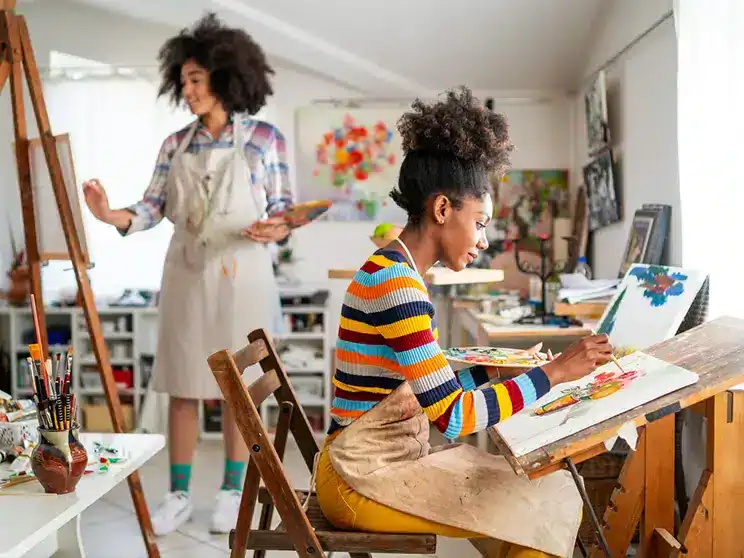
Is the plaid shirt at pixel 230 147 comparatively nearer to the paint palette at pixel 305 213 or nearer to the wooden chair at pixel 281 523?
the paint palette at pixel 305 213

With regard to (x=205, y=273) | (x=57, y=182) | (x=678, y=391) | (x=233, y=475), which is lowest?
(x=233, y=475)

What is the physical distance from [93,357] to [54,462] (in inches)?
118

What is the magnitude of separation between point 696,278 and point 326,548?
1.35m

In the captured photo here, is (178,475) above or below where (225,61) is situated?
below

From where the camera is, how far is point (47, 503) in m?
1.52

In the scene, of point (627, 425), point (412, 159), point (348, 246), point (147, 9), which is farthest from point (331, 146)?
point (627, 425)

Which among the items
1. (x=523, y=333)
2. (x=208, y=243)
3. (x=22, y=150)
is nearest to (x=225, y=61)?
(x=208, y=243)

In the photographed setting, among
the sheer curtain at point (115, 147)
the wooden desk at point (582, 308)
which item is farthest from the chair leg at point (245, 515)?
the sheer curtain at point (115, 147)

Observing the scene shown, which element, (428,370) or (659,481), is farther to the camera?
(659,481)

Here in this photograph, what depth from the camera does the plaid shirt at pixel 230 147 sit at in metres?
2.97

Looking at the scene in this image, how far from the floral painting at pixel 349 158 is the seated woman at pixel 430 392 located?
3.08m

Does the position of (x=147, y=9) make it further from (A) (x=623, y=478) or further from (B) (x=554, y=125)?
(A) (x=623, y=478)

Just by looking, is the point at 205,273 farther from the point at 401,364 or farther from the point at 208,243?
the point at 401,364

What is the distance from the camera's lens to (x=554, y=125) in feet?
15.3
